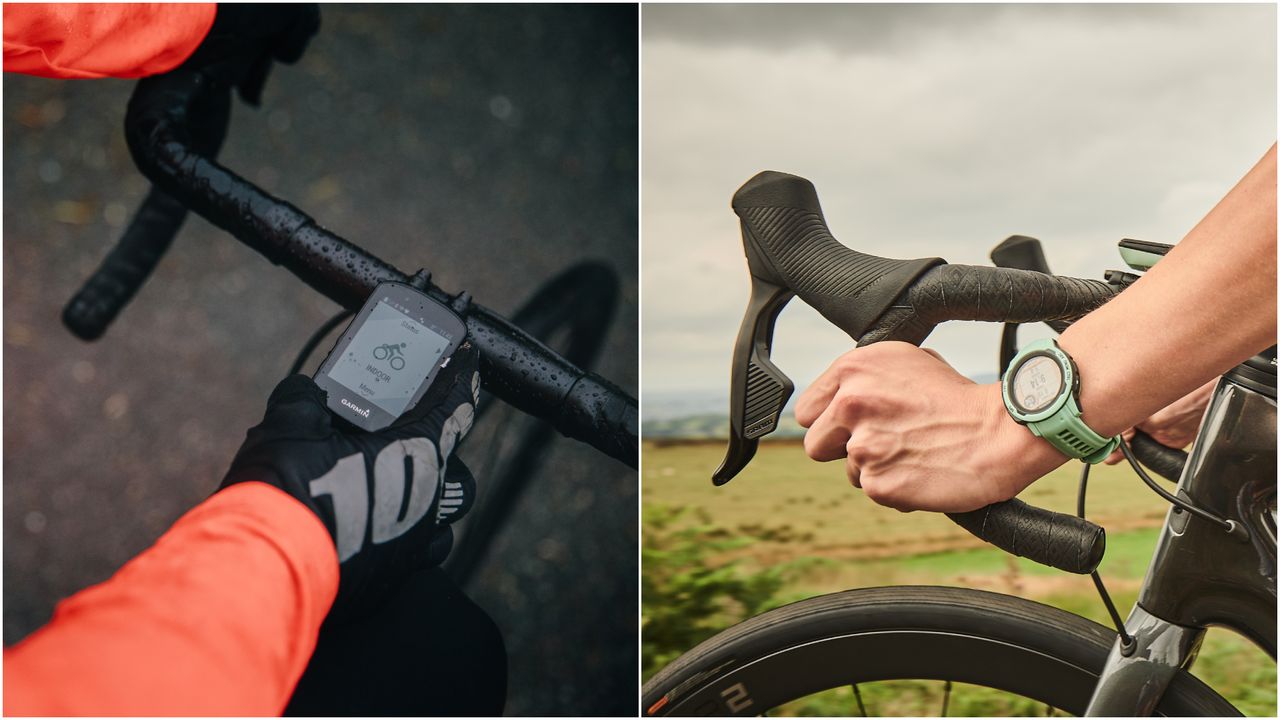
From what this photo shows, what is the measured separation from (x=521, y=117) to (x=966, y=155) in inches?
19.5

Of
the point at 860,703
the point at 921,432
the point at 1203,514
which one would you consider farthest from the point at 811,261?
the point at 860,703

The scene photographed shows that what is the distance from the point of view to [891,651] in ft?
2.06

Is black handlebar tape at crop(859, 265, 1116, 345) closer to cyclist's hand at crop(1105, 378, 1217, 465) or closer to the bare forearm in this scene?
the bare forearm

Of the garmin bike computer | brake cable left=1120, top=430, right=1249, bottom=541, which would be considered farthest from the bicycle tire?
the garmin bike computer

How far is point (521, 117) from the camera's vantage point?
0.78 m

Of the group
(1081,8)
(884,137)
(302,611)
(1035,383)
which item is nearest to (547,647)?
(302,611)

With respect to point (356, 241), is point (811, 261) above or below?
above

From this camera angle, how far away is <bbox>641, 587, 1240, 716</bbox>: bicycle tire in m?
0.61

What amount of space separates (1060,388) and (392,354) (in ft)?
1.98

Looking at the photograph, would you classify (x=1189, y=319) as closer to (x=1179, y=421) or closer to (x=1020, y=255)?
(x=1020, y=255)

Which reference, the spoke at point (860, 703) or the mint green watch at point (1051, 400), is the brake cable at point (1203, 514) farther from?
the spoke at point (860, 703)

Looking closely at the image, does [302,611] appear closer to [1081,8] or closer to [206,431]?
[206,431]

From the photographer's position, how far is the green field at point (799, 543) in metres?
0.78

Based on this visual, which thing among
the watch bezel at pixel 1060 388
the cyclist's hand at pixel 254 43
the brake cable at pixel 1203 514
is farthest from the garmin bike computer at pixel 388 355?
the brake cable at pixel 1203 514
